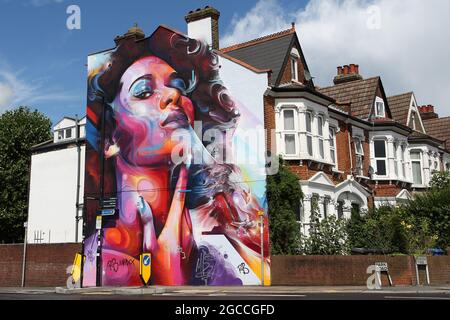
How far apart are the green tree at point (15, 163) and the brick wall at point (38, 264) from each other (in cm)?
1134

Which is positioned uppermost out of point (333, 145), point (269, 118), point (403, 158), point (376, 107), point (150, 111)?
point (376, 107)

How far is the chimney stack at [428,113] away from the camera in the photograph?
48844 millimetres

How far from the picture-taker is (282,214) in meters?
23.2

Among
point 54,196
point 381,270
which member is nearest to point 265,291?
point 381,270

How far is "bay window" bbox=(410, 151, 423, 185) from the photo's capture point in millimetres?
35500

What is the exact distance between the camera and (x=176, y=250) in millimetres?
24047

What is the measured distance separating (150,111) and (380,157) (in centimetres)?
1496

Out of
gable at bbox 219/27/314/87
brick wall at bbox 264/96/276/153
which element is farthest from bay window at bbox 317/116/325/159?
brick wall at bbox 264/96/276/153

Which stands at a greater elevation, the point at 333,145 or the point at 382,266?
the point at 333,145

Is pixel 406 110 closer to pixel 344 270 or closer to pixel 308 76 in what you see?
pixel 308 76

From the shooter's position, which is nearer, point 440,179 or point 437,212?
point 437,212

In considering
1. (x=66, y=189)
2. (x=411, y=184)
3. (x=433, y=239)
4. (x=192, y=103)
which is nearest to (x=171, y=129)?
(x=192, y=103)
